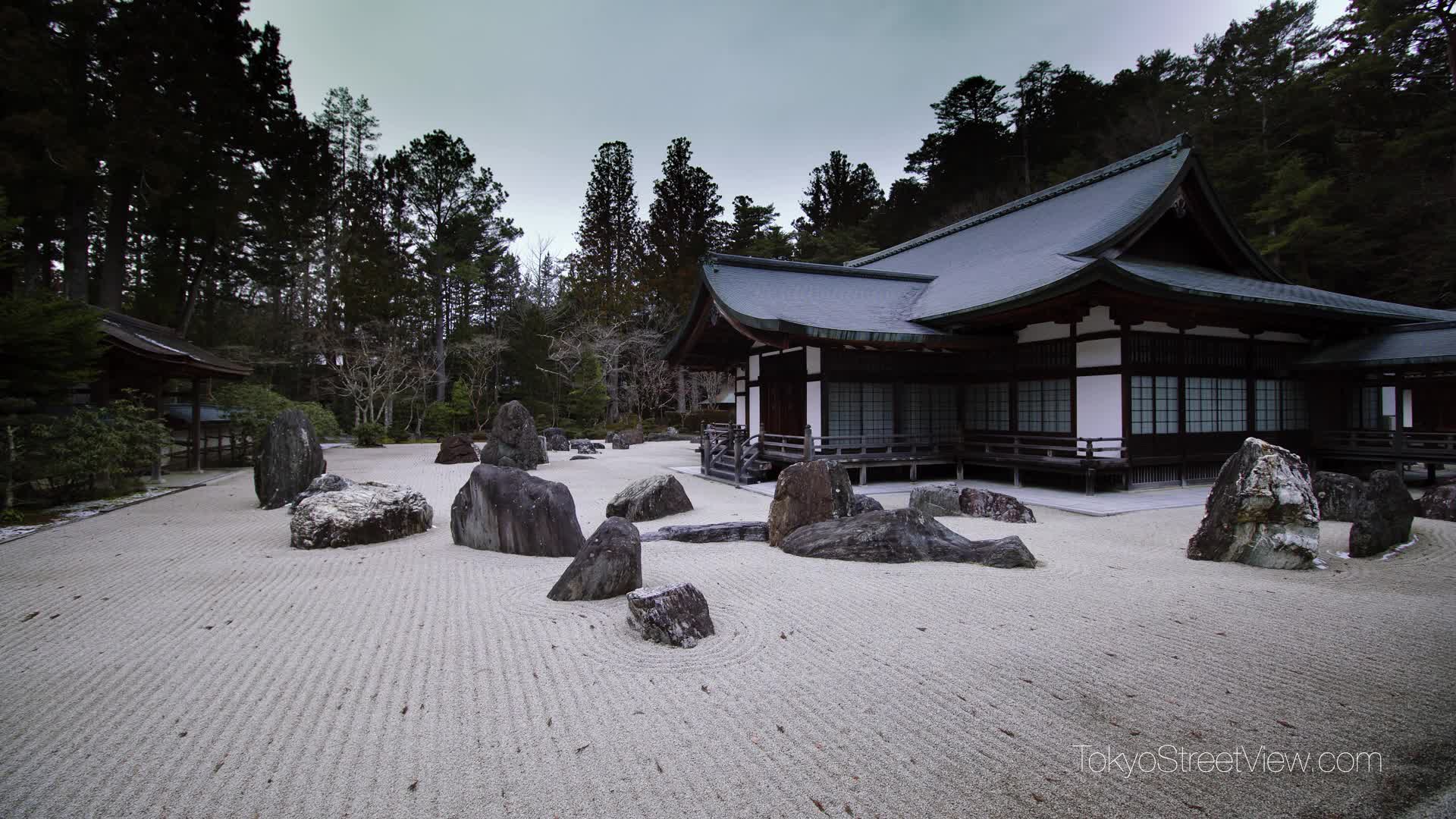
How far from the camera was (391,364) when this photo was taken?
25.5 m

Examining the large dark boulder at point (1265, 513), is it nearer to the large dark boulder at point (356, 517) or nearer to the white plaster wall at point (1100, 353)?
the white plaster wall at point (1100, 353)

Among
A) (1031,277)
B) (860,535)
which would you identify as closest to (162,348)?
(860,535)

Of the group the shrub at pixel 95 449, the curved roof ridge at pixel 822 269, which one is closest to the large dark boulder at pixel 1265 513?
the curved roof ridge at pixel 822 269

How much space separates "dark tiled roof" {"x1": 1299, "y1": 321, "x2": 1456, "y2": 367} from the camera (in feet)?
35.2

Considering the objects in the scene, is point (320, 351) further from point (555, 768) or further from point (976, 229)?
point (555, 768)

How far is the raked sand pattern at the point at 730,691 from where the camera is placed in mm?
2287

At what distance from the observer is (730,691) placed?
10.3 feet

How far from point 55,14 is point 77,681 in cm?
2157

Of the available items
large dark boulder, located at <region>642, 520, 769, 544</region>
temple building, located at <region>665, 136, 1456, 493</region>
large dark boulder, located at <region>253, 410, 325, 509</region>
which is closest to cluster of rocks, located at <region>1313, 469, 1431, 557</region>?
temple building, located at <region>665, 136, 1456, 493</region>

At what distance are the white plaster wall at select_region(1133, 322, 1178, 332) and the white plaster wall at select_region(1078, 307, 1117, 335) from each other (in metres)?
0.59

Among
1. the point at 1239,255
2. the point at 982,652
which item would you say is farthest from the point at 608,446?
the point at 982,652

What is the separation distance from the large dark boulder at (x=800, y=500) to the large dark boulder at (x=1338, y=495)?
6464mm

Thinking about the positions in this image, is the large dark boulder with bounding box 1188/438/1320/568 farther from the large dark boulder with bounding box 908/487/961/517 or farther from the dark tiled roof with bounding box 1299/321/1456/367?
the dark tiled roof with bounding box 1299/321/1456/367

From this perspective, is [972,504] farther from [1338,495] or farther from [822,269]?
[822,269]
